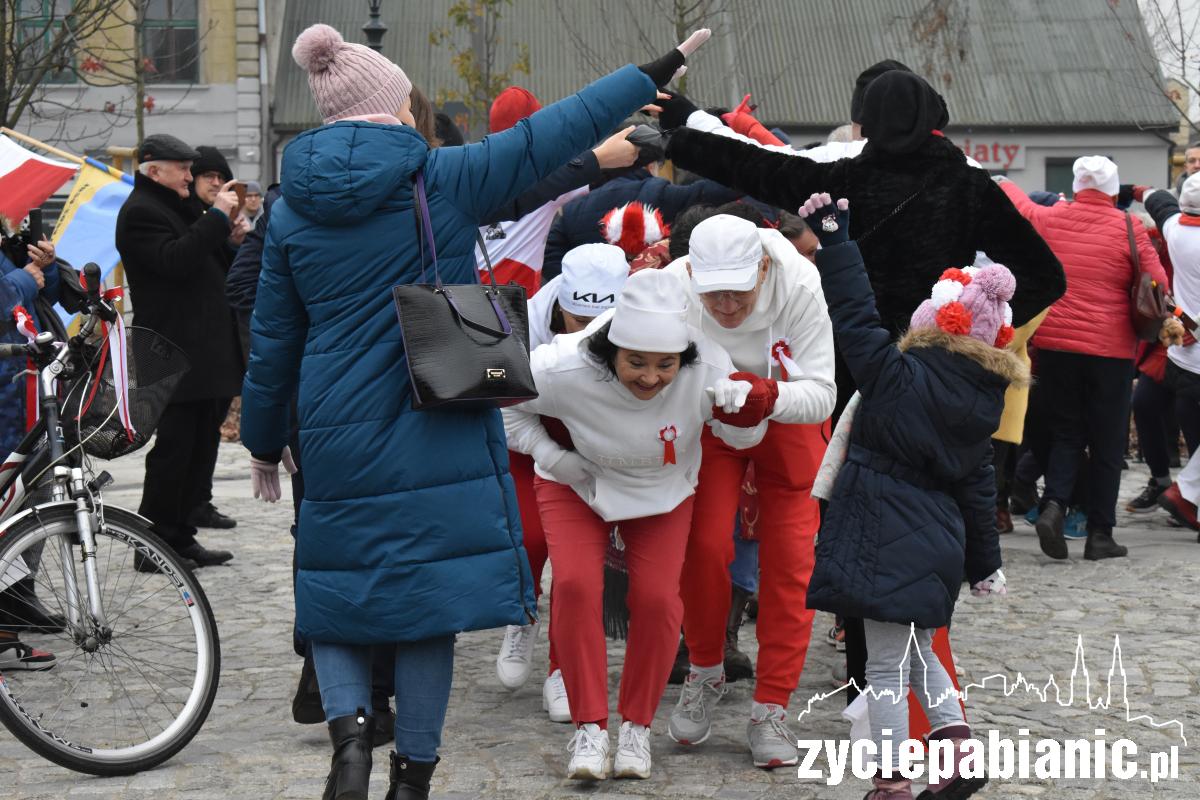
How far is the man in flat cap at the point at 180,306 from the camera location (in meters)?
9.13

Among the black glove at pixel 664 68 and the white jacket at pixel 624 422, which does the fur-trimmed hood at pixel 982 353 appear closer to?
the white jacket at pixel 624 422

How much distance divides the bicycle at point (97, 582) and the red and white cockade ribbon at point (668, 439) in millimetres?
1608

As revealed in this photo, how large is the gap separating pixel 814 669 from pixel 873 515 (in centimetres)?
222

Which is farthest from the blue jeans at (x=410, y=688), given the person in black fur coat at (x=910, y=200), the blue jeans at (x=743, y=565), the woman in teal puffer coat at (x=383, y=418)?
the blue jeans at (x=743, y=565)

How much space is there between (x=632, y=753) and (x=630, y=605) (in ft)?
1.53

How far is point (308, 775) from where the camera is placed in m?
5.55

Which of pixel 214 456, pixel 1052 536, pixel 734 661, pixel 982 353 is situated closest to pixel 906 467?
pixel 982 353

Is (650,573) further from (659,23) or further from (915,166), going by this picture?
(659,23)

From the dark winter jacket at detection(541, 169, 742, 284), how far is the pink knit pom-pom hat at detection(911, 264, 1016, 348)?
8.22ft

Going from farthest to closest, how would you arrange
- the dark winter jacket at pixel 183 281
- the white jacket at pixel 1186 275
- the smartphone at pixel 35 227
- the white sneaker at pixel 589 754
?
the white jacket at pixel 1186 275, the dark winter jacket at pixel 183 281, the smartphone at pixel 35 227, the white sneaker at pixel 589 754

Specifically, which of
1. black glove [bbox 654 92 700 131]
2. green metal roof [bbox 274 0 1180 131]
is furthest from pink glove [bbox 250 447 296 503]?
green metal roof [bbox 274 0 1180 131]

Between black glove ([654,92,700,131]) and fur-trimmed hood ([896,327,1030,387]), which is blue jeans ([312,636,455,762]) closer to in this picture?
fur-trimmed hood ([896,327,1030,387])

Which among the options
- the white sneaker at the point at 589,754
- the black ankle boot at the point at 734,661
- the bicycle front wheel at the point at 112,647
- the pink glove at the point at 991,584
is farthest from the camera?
the black ankle boot at the point at 734,661

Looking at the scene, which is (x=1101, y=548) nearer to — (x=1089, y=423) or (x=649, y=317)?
(x=1089, y=423)
